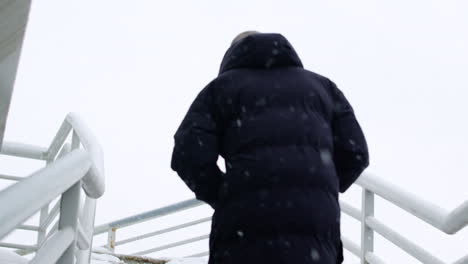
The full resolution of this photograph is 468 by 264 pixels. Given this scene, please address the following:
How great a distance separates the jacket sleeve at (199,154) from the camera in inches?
81.6

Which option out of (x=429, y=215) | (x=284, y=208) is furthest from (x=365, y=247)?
(x=284, y=208)

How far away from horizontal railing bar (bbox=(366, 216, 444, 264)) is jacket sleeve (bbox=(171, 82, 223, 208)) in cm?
114

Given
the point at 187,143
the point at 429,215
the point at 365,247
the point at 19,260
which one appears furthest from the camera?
the point at 365,247

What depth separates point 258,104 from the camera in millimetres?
2123

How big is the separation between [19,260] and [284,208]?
1728 millimetres

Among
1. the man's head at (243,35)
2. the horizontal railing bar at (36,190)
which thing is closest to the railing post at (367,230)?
the man's head at (243,35)

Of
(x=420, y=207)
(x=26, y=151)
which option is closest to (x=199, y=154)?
(x=420, y=207)

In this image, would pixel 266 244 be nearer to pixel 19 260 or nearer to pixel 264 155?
pixel 264 155

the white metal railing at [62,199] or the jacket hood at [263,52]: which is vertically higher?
the jacket hood at [263,52]

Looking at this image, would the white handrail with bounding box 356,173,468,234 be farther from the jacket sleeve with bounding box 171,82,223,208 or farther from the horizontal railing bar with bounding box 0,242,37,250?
the horizontal railing bar with bounding box 0,242,37,250

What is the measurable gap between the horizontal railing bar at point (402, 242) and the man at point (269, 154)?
697 mm

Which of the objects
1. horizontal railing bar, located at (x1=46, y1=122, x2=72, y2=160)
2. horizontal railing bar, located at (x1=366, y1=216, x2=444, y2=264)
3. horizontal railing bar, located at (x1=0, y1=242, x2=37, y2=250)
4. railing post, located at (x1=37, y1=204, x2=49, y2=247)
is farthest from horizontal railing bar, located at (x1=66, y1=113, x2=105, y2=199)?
horizontal railing bar, located at (x1=366, y1=216, x2=444, y2=264)

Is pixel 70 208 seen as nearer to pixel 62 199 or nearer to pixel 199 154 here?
pixel 62 199

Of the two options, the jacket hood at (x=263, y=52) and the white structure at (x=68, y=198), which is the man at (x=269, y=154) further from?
the white structure at (x=68, y=198)
